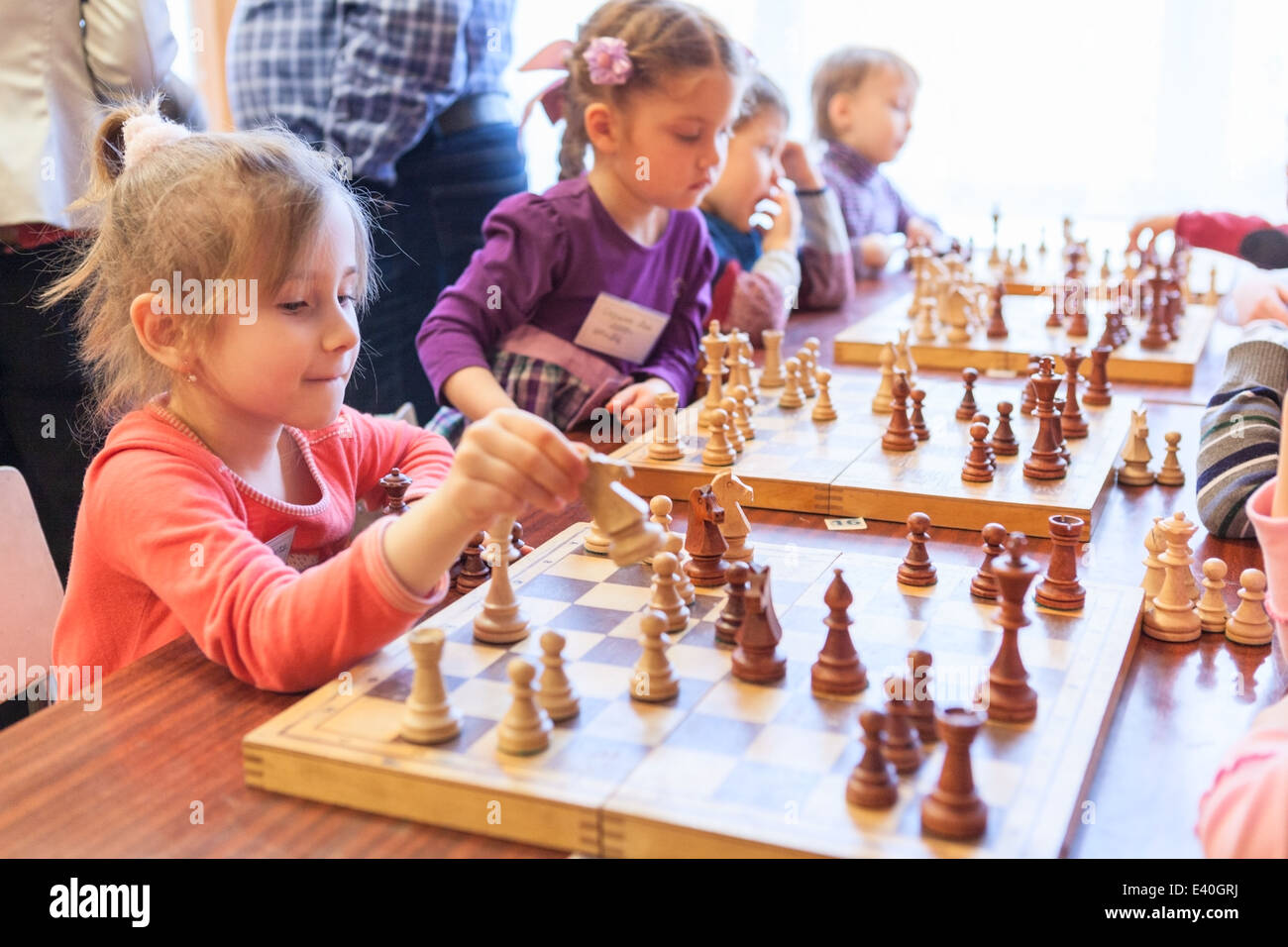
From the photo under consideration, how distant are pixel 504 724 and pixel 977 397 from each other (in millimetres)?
1449

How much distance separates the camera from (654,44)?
7.94 feet

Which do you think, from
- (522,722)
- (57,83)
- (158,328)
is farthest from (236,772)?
(57,83)

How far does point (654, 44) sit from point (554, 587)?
1.39m

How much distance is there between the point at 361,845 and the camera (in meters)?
0.97

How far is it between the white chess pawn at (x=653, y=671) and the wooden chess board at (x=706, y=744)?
12mm

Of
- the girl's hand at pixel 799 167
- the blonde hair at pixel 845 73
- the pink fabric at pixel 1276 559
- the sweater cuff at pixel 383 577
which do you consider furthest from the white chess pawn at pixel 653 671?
the blonde hair at pixel 845 73

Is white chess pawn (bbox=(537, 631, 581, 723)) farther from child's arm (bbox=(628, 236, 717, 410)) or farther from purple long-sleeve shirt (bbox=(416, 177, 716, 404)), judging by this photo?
child's arm (bbox=(628, 236, 717, 410))

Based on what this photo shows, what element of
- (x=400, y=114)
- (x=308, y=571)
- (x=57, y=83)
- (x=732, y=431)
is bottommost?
(x=732, y=431)

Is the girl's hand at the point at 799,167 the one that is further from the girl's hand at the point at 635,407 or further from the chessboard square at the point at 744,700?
the chessboard square at the point at 744,700

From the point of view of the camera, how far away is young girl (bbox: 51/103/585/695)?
46.8 inches

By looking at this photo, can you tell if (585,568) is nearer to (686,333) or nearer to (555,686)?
(555,686)
